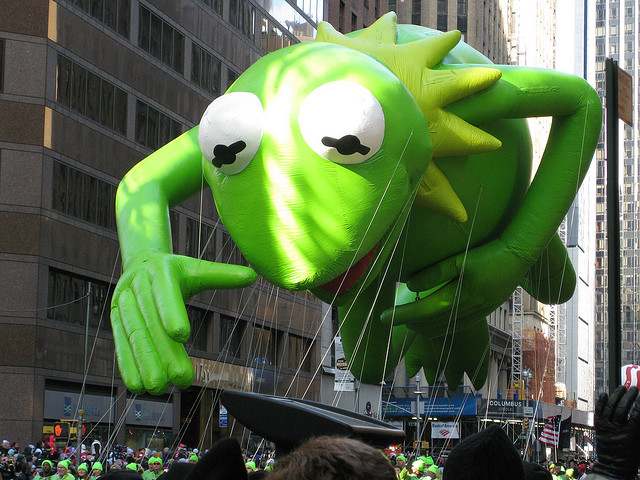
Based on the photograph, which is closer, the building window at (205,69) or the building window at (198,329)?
the building window at (198,329)

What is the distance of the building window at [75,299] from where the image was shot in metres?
33.4

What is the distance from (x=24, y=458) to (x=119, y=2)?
59.0ft

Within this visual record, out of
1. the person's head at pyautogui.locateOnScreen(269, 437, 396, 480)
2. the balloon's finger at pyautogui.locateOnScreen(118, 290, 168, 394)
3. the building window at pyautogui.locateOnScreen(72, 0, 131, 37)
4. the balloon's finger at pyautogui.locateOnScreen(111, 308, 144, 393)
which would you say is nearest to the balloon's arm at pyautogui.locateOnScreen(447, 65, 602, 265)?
the balloon's finger at pyautogui.locateOnScreen(118, 290, 168, 394)

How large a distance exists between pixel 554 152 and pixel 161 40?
29.3 m

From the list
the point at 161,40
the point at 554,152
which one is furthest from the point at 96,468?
the point at 161,40

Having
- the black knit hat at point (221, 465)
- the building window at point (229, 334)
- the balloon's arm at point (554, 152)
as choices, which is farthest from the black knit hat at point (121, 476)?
the building window at point (229, 334)

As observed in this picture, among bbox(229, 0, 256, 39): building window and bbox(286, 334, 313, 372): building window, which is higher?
bbox(229, 0, 256, 39): building window

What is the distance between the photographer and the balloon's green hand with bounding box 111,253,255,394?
9.37m

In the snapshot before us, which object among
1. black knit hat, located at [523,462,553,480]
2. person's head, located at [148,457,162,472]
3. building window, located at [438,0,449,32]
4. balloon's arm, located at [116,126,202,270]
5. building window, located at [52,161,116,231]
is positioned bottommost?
person's head, located at [148,457,162,472]

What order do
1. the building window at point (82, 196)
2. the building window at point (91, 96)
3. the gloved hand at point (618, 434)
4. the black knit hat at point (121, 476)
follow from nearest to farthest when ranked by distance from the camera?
the black knit hat at point (121, 476), the gloved hand at point (618, 434), the building window at point (82, 196), the building window at point (91, 96)

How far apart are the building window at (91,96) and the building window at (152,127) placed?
3.05ft

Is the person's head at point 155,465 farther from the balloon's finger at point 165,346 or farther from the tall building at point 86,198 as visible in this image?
the tall building at point 86,198

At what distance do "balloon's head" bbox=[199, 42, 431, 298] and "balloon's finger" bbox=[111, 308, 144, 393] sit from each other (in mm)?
1157

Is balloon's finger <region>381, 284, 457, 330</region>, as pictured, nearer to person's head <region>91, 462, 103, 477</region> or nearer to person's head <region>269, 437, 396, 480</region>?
person's head <region>91, 462, 103, 477</region>
